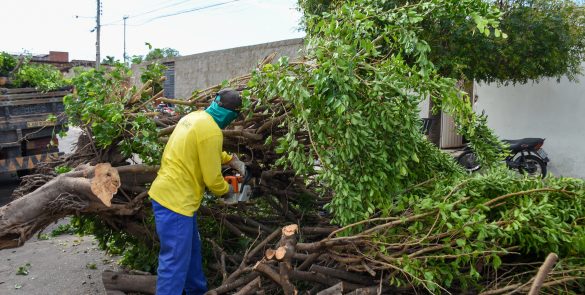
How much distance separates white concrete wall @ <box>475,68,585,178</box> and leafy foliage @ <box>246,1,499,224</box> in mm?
7205

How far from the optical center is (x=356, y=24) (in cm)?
357

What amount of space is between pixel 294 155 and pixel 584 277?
Answer: 1924mm

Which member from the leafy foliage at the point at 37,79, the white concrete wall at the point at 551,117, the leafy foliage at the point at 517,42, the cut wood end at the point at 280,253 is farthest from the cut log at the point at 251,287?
the white concrete wall at the point at 551,117

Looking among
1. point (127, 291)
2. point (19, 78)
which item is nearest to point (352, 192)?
point (127, 291)

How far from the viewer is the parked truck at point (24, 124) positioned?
7.74 meters

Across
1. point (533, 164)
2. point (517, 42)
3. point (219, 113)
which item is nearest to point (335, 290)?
point (219, 113)

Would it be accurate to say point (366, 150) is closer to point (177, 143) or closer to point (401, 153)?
point (401, 153)

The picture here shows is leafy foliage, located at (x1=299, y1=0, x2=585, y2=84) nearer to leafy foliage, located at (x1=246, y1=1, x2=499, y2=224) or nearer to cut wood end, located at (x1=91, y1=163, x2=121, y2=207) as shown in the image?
leafy foliage, located at (x1=246, y1=1, x2=499, y2=224)

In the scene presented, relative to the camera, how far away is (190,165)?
3582 mm

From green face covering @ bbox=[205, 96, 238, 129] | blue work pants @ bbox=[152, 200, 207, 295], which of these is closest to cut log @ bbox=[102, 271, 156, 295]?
blue work pants @ bbox=[152, 200, 207, 295]

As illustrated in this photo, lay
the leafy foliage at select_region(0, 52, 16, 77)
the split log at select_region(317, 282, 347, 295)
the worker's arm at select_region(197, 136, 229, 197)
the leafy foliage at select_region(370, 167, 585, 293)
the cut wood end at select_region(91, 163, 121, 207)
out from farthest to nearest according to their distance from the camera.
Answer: the leafy foliage at select_region(0, 52, 16, 77)
the cut wood end at select_region(91, 163, 121, 207)
the worker's arm at select_region(197, 136, 229, 197)
the split log at select_region(317, 282, 347, 295)
the leafy foliage at select_region(370, 167, 585, 293)

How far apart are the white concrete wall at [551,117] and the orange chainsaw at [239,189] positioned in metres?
7.77

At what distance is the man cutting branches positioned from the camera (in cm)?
354

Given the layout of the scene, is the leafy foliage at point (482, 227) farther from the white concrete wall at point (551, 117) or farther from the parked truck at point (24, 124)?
the white concrete wall at point (551, 117)
